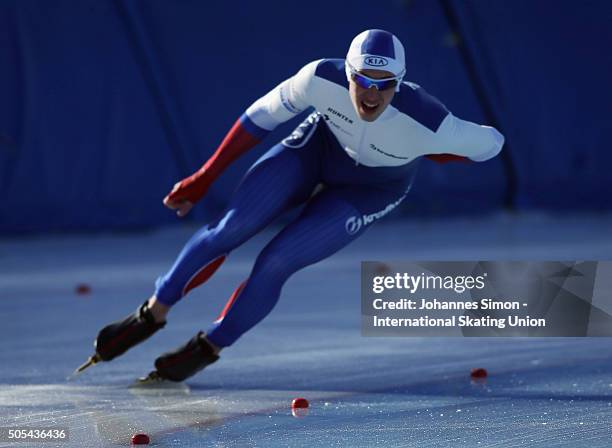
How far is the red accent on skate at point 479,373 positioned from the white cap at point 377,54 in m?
1.05

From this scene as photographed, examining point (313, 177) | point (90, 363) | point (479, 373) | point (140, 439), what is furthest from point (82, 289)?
point (140, 439)

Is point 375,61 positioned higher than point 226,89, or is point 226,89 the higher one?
point 226,89

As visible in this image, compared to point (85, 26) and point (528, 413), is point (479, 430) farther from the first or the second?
point (85, 26)

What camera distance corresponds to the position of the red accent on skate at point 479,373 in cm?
406

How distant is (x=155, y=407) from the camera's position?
3.53m

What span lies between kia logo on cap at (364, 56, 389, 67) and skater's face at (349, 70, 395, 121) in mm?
22

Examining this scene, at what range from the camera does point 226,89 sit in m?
8.44

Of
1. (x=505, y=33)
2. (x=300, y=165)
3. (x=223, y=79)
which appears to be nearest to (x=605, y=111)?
(x=505, y=33)

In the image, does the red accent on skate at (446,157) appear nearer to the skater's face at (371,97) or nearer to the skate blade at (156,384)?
the skater's face at (371,97)

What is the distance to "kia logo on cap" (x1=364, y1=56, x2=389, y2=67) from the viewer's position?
3.62 meters

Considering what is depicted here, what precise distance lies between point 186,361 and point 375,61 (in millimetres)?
1108

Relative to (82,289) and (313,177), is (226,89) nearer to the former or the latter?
(82,289)

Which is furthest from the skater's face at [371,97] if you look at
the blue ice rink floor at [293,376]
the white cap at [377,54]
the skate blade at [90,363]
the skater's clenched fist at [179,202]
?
the skate blade at [90,363]

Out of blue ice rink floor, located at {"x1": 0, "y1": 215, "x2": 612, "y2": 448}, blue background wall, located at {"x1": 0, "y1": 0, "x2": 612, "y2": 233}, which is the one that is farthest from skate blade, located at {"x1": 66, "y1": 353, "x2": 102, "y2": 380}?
blue background wall, located at {"x1": 0, "y1": 0, "x2": 612, "y2": 233}
